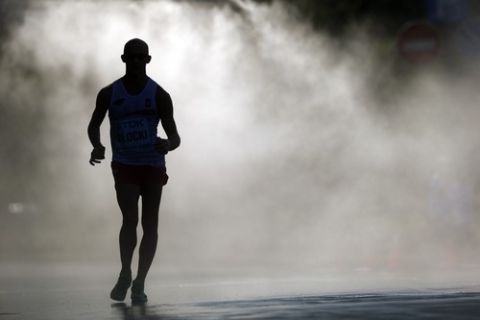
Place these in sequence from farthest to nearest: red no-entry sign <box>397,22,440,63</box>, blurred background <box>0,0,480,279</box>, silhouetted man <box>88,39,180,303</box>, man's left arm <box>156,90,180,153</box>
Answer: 1. blurred background <box>0,0,480,279</box>
2. red no-entry sign <box>397,22,440,63</box>
3. man's left arm <box>156,90,180,153</box>
4. silhouetted man <box>88,39,180,303</box>

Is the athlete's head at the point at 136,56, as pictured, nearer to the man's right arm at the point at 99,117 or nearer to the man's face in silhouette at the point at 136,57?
the man's face in silhouette at the point at 136,57

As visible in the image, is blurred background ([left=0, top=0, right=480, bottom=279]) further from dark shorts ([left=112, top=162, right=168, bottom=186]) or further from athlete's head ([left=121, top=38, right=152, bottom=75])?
athlete's head ([left=121, top=38, right=152, bottom=75])

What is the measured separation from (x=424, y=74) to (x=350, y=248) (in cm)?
1113

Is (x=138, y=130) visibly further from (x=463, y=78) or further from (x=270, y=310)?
(x=463, y=78)

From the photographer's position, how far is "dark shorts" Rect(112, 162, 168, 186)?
448 inches

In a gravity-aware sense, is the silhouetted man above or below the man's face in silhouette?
below

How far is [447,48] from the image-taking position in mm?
29266

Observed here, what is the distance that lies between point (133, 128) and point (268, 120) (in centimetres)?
1535

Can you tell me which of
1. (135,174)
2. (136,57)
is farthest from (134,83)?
(135,174)

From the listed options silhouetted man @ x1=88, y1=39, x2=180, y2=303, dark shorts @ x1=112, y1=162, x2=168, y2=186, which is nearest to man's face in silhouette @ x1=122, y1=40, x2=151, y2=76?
silhouetted man @ x1=88, y1=39, x2=180, y2=303

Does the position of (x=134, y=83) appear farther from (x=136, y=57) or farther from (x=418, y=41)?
(x=418, y=41)

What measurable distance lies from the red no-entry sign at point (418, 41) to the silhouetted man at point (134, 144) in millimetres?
12429

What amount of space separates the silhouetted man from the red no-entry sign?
12.4 meters

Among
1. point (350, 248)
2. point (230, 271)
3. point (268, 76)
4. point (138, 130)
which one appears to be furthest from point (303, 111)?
point (138, 130)
